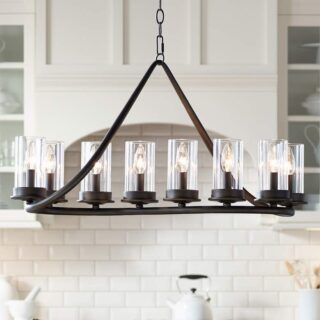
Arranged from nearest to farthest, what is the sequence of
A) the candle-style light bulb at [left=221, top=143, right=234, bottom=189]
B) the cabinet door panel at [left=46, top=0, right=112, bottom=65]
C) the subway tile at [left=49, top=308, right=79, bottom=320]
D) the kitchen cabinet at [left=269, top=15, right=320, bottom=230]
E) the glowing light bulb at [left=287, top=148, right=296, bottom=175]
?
1. the candle-style light bulb at [left=221, top=143, right=234, bottom=189]
2. the glowing light bulb at [left=287, top=148, right=296, bottom=175]
3. the cabinet door panel at [left=46, top=0, right=112, bottom=65]
4. the kitchen cabinet at [left=269, top=15, right=320, bottom=230]
5. the subway tile at [left=49, top=308, right=79, bottom=320]

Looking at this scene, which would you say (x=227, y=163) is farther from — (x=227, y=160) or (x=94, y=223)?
(x=94, y=223)

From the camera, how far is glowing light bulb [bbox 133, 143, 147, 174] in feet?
9.46

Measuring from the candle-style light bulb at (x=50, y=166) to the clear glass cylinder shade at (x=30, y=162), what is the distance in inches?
1.3

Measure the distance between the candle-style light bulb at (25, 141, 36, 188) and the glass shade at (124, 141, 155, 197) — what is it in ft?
0.98

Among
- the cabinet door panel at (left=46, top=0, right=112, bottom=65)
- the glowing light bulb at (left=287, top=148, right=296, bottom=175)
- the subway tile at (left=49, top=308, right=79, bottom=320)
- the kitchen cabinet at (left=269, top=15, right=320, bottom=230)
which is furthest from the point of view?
the subway tile at (left=49, top=308, right=79, bottom=320)

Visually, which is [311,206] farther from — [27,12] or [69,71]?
[27,12]

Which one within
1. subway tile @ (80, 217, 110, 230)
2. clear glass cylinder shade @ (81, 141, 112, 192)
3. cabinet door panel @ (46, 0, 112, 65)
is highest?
cabinet door panel @ (46, 0, 112, 65)

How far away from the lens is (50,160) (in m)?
3.02

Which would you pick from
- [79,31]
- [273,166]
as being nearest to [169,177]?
[273,166]

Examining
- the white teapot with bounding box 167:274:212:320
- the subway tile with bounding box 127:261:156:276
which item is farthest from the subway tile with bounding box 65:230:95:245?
the white teapot with bounding box 167:274:212:320

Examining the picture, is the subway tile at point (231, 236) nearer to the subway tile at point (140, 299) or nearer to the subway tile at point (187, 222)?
the subway tile at point (187, 222)

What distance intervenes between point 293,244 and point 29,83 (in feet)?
5.33

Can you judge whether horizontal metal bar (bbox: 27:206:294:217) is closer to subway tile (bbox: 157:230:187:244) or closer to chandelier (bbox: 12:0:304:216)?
chandelier (bbox: 12:0:304:216)

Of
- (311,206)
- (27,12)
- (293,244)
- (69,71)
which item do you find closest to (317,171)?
(311,206)
